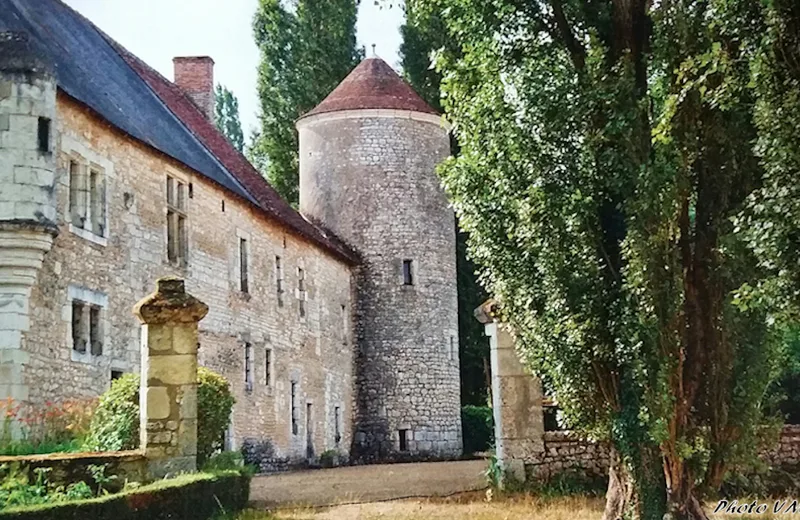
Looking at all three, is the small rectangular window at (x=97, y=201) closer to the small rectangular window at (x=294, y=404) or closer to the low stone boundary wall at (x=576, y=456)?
the low stone boundary wall at (x=576, y=456)

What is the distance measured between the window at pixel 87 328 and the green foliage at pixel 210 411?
9.35 ft

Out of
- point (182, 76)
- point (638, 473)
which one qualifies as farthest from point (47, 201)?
point (182, 76)

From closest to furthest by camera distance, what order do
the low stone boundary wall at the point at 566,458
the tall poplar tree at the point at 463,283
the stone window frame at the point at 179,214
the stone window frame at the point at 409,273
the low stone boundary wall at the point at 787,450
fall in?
the low stone boundary wall at the point at 566,458, the low stone boundary wall at the point at 787,450, the stone window frame at the point at 179,214, the stone window frame at the point at 409,273, the tall poplar tree at the point at 463,283

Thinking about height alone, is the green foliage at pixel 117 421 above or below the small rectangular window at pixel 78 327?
below

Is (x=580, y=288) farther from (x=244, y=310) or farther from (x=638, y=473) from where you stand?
(x=244, y=310)

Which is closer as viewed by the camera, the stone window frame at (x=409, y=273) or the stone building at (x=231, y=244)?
the stone building at (x=231, y=244)

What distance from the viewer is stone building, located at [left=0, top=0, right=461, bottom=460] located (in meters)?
14.7

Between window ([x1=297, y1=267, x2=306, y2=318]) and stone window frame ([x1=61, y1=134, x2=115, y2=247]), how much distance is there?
9001mm

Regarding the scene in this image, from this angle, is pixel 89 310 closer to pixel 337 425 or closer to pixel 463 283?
pixel 337 425

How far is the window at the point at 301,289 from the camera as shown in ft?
84.7

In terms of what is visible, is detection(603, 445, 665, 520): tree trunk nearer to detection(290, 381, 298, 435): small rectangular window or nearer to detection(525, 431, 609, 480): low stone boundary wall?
detection(525, 431, 609, 480): low stone boundary wall

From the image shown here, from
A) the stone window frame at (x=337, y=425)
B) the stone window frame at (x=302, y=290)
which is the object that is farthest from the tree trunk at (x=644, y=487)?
the stone window frame at (x=337, y=425)

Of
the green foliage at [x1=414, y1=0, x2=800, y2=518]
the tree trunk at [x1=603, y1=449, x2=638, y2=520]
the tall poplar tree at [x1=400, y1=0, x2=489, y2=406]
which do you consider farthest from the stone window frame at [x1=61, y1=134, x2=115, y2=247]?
the tall poplar tree at [x1=400, y1=0, x2=489, y2=406]

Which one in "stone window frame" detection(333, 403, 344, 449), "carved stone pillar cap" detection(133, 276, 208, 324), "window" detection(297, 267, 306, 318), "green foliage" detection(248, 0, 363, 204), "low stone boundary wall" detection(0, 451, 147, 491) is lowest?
"low stone boundary wall" detection(0, 451, 147, 491)
